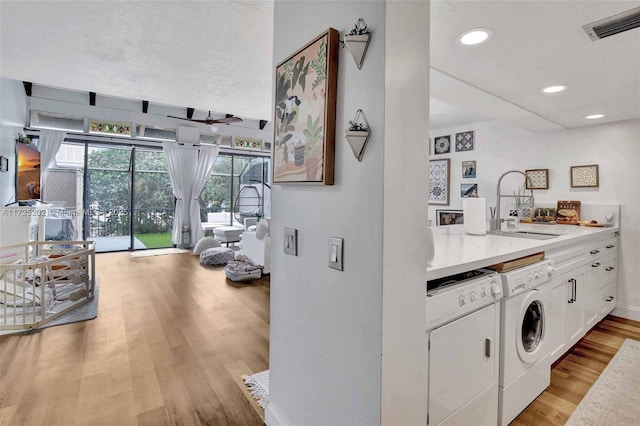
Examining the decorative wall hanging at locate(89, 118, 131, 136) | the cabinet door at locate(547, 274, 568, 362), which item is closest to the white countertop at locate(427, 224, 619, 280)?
the cabinet door at locate(547, 274, 568, 362)

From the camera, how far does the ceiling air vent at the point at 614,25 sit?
159 centimetres

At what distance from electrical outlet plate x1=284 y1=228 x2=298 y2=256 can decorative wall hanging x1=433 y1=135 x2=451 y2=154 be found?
4.32 meters

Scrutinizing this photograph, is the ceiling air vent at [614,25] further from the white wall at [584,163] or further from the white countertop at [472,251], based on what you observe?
the white wall at [584,163]

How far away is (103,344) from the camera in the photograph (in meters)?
2.63

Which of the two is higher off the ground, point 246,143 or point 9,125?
point 246,143

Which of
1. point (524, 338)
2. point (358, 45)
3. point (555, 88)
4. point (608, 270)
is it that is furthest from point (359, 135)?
point (608, 270)

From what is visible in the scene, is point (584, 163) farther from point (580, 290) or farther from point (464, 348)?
point (464, 348)

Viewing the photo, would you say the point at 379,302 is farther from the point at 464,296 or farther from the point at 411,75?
the point at 411,75

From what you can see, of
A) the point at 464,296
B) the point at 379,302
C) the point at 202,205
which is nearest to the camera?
the point at 379,302

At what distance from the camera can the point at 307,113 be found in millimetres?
1324

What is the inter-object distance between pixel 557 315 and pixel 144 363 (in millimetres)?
2965

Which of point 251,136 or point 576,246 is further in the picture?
point 251,136

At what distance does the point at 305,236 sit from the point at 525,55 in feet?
6.15

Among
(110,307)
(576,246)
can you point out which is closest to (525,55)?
(576,246)
